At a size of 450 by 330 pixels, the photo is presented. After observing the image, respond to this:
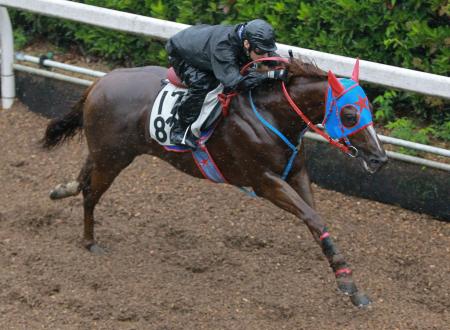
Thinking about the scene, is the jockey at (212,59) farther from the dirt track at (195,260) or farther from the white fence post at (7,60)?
the white fence post at (7,60)

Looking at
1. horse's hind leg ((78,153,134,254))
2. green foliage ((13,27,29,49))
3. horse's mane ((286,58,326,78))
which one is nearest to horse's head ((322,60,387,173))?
horse's mane ((286,58,326,78))

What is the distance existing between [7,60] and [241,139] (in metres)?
3.86

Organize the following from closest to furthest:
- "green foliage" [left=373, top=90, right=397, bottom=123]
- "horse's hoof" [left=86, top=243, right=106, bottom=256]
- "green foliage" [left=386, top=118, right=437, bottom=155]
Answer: "horse's hoof" [left=86, top=243, right=106, bottom=256] → "green foliage" [left=386, top=118, right=437, bottom=155] → "green foliage" [left=373, top=90, right=397, bottom=123]

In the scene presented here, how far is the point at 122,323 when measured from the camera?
5891mm

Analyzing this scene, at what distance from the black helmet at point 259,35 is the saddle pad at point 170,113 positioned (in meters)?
0.55

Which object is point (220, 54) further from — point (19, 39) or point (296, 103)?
point (19, 39)

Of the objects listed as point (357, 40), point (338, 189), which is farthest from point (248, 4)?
point (338, 189)

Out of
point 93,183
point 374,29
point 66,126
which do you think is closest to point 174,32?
point 66,126

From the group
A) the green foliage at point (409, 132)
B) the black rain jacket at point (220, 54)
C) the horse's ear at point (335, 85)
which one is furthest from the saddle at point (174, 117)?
the green foliage at point (409, 132)

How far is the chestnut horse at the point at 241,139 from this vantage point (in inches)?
223

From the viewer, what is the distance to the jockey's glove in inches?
231

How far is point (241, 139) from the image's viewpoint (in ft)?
20.0

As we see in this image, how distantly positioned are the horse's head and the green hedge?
208 centimetres

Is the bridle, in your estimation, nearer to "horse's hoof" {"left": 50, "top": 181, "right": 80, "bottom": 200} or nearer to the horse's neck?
the horse's neck
